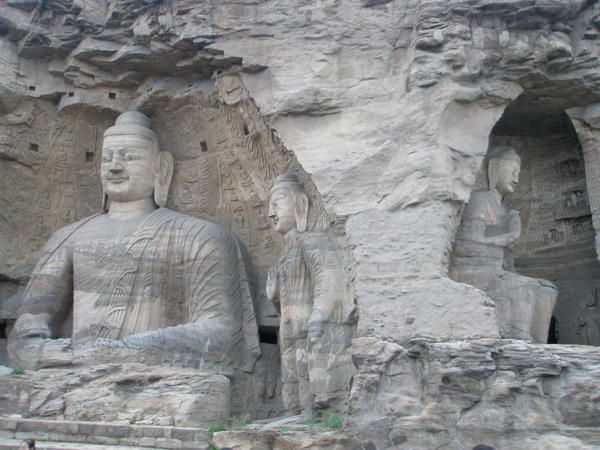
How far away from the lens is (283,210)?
7.69 m

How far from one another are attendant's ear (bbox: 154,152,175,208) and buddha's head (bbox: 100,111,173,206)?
0.04ft

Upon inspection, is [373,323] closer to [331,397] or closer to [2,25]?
[331,397]

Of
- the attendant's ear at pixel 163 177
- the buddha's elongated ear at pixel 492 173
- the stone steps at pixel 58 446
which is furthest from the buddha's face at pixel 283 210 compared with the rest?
the stone steps at pixel 58 446

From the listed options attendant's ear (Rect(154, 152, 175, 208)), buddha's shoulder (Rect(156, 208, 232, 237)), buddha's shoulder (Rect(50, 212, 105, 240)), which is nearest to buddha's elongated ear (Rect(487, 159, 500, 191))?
buddha's shoulder (Rect(156, 208, 232, 237))

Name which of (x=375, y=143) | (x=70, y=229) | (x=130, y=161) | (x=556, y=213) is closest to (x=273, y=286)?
(x=375, y=143)

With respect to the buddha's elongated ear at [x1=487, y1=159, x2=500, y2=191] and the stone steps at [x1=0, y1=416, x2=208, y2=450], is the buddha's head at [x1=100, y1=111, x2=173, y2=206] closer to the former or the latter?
the stone steps at [x1=0, y1=416, x2=208, y2=450]

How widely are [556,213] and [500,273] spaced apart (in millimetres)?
1703

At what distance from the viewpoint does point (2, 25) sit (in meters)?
8.77

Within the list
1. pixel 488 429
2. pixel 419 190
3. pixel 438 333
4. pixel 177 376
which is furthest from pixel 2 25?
pixel 488 429

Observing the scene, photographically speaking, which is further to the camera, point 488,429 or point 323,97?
point 323,97

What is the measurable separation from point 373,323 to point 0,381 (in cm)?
326

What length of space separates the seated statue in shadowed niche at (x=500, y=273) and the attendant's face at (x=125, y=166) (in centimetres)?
356

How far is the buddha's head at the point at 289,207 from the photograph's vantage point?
7.68m

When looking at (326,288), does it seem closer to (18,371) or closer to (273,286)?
(273,286)
